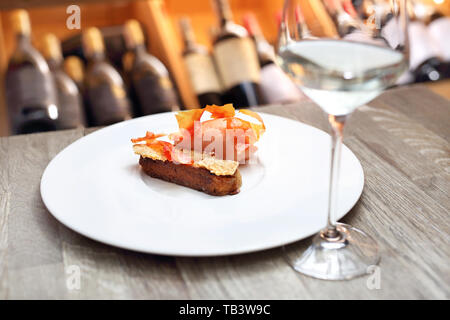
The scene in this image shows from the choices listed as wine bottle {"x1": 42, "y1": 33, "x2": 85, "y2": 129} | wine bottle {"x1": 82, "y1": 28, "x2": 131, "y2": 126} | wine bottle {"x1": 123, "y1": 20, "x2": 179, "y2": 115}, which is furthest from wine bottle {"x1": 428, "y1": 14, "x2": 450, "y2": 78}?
wine bottle {"x1": 42, "y1": 33, "x2": 85, "y2": 129}

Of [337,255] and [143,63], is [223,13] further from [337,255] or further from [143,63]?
[337,255]

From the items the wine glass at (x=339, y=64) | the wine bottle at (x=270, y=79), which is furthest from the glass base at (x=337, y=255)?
the wine bottle at (x=270, y=79)

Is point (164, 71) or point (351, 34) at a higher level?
point (351, 34)

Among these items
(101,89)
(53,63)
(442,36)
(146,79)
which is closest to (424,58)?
(442,36)

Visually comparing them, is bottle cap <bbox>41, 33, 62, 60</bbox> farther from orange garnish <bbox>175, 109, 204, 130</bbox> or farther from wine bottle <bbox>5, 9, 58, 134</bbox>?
orange garnish <bbox>175, 109, 204, 130</bbox>

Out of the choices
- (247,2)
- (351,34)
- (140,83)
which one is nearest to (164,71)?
(140,83)

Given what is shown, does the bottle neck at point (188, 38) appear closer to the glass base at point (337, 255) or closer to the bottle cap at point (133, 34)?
the bottle cap at point (133, 34)

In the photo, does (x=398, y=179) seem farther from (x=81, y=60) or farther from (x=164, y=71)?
(x=81, y=60)
